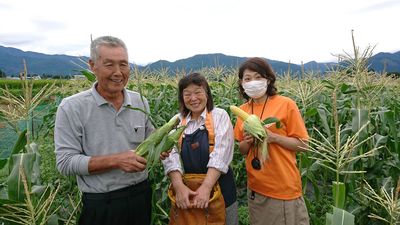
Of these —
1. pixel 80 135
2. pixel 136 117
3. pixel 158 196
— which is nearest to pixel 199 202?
pixel 136 117

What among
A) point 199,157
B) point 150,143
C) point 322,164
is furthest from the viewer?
point 199,157

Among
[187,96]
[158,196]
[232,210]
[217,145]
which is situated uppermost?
[187,96]

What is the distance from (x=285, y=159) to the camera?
2711mm

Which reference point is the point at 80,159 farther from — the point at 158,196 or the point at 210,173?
the point at 158,196

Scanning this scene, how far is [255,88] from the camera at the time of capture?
2695 millimetres

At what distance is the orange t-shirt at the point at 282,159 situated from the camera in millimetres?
2645

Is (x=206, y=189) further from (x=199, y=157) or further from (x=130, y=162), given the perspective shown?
(x=130, y=162)

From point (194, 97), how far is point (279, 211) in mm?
1115

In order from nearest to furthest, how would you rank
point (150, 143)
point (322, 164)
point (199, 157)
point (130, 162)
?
point (322, 164)
point (130, 162)
point (150, 143)
point (199, 157)

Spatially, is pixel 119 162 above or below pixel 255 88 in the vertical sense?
below

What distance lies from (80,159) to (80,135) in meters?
0.18

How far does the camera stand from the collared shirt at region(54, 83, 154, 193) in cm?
233

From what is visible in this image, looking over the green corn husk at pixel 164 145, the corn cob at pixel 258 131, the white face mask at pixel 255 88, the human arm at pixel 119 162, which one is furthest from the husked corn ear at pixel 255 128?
the human arm at pixel 119 162

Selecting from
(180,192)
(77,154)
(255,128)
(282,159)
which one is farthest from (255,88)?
(77,154)
